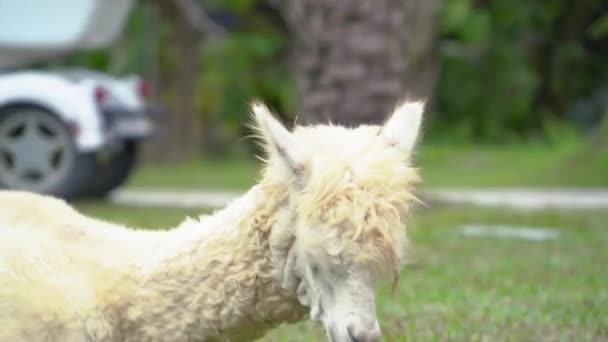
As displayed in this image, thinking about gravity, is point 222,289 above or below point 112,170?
below

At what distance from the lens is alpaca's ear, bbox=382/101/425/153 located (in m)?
4.09

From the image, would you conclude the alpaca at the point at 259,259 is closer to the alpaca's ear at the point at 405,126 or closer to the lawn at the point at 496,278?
the alpaca's ear at the point at 405,126

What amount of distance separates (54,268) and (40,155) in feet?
33.3

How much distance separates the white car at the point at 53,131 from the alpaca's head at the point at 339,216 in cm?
1014

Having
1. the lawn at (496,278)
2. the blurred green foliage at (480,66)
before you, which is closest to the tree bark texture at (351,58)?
the lawn at (496,278)

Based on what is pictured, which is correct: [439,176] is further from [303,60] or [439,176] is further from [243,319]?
[243,319]

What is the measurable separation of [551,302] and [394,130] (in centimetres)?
362

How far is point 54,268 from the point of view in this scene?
163 inches

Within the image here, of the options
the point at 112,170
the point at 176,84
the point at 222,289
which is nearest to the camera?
the point at 222,289

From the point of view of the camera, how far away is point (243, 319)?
4.03 metres

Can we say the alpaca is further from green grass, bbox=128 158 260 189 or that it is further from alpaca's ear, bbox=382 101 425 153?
green grass, bbox=128 158 260 189

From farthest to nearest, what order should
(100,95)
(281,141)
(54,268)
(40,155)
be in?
(100,95)
(40,155)
(54,268)
(281,141)

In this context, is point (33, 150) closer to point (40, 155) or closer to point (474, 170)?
point (40, 155)

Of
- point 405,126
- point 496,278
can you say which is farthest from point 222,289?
point 496,278
